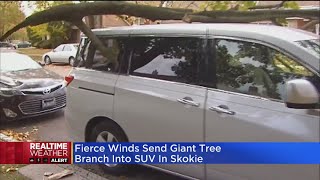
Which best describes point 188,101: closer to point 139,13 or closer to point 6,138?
point 139,13

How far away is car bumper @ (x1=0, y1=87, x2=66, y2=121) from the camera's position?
6.47 m

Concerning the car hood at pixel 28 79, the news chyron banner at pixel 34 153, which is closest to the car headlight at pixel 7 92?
the car hood at pixel 28 79

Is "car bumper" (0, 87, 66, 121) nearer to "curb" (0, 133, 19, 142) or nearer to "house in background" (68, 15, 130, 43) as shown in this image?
"curb" (0, 133, 19, 142)

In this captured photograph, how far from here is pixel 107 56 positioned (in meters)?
4.26

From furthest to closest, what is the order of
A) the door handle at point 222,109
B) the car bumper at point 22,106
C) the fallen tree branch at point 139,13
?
the car bumper at point 22,106 → the fallen tree branch at point 139,13 → the door handle at point 222,109

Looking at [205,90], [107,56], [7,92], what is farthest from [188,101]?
[7,92]

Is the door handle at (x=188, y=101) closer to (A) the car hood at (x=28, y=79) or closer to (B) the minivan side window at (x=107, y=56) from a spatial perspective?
(B) the minivan side window at (x=107, y=56)

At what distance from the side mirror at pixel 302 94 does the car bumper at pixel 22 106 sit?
5057 mm

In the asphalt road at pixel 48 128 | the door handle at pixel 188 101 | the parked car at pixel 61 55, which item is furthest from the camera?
the parked car at pixel 61 55

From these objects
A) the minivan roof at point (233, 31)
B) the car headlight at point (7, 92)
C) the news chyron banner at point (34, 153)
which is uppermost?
the minivan roof at point (233, 31)

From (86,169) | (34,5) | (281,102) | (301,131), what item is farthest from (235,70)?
(34,5)

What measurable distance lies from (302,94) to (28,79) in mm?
5596

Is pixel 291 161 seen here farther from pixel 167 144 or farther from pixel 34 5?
pixel 34 5

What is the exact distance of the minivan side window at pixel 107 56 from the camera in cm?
422
